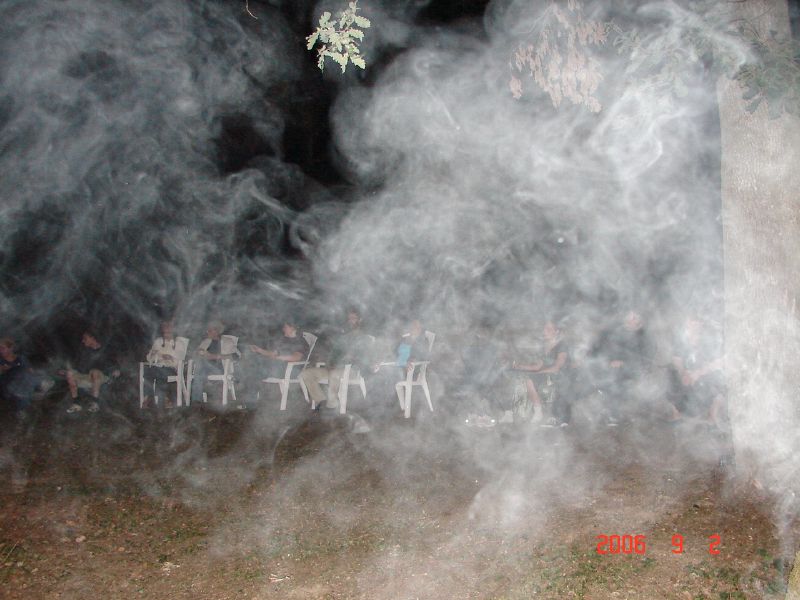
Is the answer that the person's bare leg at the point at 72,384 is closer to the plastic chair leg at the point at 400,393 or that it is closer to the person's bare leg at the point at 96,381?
the person's bare leg at the point at 96,381

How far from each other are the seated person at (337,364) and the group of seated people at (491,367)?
0.01m

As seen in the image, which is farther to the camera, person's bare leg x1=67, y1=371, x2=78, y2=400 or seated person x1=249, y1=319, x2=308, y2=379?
person's bare leg x1=67, y1=371, x2=78, y2=400

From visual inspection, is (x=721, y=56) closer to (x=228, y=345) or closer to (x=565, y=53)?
(x=565, y=53)

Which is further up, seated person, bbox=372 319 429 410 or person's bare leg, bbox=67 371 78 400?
seated person, bbox=372 319 429 410

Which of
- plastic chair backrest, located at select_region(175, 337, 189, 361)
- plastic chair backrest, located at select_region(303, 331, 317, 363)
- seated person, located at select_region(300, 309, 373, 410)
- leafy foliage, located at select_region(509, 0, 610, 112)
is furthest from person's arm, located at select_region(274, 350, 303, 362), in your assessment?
leafy foliage, located at select_region(509, 0, 610, 112)

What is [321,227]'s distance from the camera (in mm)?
13367

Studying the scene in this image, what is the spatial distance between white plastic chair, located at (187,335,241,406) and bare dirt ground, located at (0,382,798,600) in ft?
4.62

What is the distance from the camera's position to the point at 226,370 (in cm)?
818

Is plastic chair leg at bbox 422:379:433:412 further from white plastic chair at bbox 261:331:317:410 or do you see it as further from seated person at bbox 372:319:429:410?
white plastic chair at bbox 261:331:317:410

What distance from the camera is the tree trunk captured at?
442cm

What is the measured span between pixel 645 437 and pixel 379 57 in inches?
294
